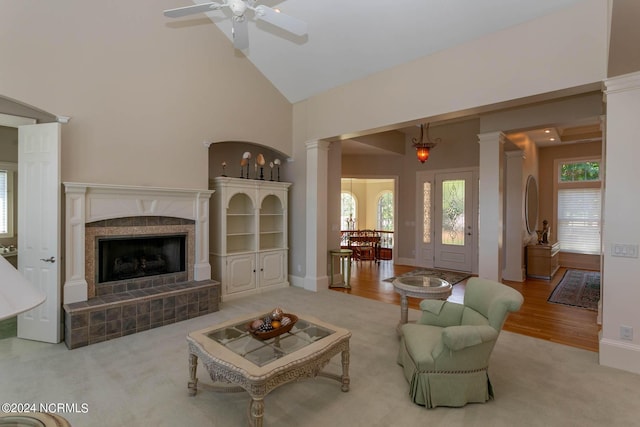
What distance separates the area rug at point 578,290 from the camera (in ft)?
16.7

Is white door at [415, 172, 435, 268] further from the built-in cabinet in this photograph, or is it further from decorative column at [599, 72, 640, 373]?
decorative column at [599, 72, 640, 373]

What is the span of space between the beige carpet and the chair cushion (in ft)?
1.07

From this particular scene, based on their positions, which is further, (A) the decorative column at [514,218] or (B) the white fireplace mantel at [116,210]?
(A) the decorative column at [514,218]

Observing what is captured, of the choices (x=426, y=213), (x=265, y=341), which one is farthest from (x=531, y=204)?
(x=265, y=341)

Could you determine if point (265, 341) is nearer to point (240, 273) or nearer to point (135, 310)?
point (135, 310)

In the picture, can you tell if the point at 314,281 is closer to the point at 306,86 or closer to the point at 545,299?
the point at 306,86

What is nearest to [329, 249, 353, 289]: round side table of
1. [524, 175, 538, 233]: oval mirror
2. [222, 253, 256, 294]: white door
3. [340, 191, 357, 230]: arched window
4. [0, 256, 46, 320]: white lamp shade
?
[222, 253, 256, 294]: white door

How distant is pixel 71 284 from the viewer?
3.64 meters

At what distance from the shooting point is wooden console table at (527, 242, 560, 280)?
6.71m

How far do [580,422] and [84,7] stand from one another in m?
6.14

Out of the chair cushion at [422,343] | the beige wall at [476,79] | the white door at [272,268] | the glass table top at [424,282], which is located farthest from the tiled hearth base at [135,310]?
the chair cushion at [422,343]

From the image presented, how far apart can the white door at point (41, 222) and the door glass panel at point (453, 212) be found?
7456mm

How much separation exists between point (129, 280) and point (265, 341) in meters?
2.64

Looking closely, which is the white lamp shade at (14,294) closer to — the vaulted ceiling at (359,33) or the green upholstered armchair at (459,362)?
the green upholstered armchair at (459,362)
